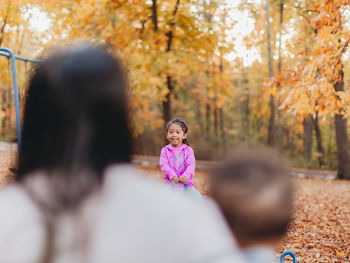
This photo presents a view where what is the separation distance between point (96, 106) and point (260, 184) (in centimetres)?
63

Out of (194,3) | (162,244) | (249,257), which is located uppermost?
(194,3)

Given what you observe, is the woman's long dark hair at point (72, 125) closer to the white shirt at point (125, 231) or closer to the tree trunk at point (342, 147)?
the white shirt at point (125, 231)

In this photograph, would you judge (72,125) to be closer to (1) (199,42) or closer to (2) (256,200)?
(2) (256,200)

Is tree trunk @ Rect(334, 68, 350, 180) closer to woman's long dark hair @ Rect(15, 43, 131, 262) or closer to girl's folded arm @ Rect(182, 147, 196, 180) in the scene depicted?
girl's folded arm @ Rect(182, 147, 196, 180)

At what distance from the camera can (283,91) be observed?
606cm

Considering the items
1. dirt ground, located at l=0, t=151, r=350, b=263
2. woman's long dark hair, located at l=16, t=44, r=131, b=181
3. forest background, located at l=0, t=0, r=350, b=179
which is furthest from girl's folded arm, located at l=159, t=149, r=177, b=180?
woman's long dark hair, located at l=16, t=44, r=131, b=181

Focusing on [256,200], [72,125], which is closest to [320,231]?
[256,200]

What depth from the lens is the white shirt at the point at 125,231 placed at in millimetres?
857

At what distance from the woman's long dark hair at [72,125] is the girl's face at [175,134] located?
323 centimetres

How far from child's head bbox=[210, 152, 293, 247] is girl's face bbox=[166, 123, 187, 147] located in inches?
118

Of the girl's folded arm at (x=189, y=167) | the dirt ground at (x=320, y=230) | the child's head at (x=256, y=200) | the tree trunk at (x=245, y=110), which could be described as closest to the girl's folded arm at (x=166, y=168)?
the girl's folded arm at (x=189, y=167)

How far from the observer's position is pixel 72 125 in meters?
0.92

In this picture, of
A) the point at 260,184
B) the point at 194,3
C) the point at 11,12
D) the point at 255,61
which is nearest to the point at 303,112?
the point at 260,184

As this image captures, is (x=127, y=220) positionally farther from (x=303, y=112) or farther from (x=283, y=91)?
(x=283, y=91)
